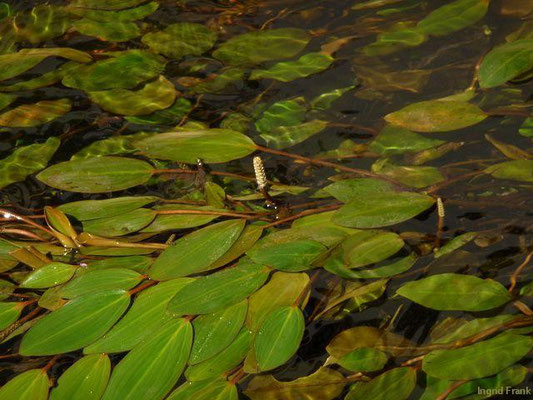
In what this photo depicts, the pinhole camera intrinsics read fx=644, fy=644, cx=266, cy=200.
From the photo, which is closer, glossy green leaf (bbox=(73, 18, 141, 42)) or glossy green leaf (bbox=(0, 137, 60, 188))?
glossy green leaf (bbox=(0, 137, 60, 188))

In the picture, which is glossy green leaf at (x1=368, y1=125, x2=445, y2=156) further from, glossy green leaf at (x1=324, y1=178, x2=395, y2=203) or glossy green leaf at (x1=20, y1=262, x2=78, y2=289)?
glossy green leaf at (x1=20, y1=262, x2=78, y2=289)

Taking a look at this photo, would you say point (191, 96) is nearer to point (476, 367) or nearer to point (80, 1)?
point (80, 1)

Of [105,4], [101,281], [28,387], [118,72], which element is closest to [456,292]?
[101,281]

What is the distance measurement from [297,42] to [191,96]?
0.33 metres

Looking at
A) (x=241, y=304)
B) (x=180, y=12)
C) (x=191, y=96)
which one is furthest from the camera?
(x=180, y=12)

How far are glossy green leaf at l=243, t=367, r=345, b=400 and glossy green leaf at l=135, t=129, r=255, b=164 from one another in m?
0.51

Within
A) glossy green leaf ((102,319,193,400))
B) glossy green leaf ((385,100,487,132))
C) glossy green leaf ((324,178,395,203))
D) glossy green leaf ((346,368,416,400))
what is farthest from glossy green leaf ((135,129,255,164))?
glossy green leaf ((346,368,416,400))

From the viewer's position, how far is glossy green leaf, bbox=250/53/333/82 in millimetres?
1659

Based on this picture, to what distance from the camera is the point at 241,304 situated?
108cm

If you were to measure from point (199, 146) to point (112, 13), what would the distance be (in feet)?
2.43

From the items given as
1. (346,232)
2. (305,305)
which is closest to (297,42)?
(346,232)

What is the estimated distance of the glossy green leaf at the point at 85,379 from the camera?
3.29ft

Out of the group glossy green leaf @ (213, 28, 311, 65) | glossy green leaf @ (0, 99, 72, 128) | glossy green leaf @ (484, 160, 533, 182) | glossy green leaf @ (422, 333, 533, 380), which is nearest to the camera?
glossy green leaf @ (422, 333, 533, 380)

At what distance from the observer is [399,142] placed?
1.40 m
